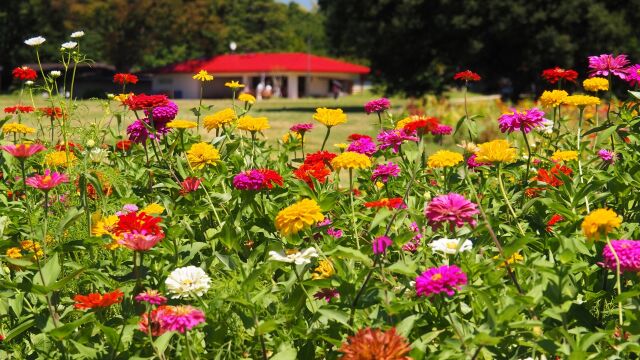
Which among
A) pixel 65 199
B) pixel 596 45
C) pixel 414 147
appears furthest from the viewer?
pixel 596 45

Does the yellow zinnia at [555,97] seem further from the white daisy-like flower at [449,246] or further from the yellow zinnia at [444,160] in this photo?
the white daisy-like flower at [449,246]

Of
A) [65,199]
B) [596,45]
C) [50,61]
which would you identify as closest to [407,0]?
[596,45]

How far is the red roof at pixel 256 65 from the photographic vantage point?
44000 mm

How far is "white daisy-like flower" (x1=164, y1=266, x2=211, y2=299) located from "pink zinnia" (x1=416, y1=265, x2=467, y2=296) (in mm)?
532

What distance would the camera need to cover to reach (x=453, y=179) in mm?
2695

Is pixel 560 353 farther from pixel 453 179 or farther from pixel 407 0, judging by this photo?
pixel 407 0

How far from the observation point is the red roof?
144ft

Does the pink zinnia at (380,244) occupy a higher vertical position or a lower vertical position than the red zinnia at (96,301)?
higher

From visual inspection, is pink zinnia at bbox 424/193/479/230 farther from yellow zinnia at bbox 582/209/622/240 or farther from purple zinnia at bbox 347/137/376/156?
purple zinnia at bbox 347/137/376/156

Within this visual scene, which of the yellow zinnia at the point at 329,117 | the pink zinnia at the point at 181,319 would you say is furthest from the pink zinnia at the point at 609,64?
the pink zinnia at the point at 181,319

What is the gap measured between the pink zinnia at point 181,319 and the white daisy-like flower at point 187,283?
0.14 meters

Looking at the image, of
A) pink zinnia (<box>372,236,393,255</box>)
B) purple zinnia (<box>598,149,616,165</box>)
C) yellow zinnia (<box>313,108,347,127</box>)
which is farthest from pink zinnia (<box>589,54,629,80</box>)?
pink zinnia (<box>372,236,393,255</box>)

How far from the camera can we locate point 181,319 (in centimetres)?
154

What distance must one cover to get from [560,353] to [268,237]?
1.10 m
